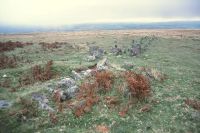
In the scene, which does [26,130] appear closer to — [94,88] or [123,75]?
[94,88]

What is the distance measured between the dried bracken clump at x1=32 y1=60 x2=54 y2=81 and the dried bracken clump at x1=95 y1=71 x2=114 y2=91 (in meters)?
5.65

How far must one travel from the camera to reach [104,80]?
24.3 metres

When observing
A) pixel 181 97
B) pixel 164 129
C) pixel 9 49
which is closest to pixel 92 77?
pixel 181 97

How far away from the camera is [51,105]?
21203 mm

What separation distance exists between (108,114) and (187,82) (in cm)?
1202

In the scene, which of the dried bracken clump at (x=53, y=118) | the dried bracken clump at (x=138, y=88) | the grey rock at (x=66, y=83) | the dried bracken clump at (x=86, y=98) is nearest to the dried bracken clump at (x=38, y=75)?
the grey rock at (x=66, y=83)

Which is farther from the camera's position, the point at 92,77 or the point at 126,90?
the point at 92,77

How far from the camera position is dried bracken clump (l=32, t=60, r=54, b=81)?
27291mm

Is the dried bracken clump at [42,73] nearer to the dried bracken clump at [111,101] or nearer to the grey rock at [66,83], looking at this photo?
the grey rock at [66,83]

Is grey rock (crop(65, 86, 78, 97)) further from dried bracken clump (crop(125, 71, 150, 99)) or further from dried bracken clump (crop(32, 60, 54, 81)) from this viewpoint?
dried bracken clump (crop(32, 60, 54, 81))

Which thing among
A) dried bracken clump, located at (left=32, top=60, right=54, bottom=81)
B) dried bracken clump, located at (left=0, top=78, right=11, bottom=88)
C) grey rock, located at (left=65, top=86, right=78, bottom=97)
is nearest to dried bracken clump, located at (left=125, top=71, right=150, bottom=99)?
grey rock, located at (left=65, top=86, right=78, bottom=97)

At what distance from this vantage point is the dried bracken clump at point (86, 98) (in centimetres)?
2002

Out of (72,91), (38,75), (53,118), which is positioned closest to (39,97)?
(72,91)

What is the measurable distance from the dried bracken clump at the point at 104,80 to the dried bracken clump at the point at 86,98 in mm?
A: 587
